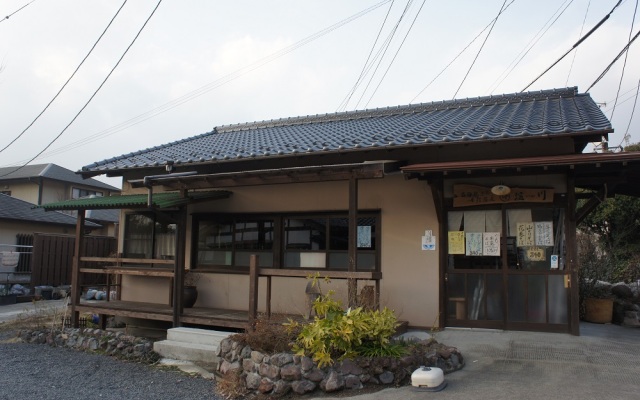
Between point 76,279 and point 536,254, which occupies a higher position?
point 536,254

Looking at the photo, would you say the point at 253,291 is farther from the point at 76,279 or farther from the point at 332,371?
the point at 76,279

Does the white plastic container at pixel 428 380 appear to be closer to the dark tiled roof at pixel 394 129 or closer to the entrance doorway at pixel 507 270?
the entrance doorway at pixel 507 270

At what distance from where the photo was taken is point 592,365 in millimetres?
6223

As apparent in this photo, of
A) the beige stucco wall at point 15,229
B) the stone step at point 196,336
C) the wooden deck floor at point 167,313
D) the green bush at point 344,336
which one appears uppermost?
the beige stucco wall at point 15,229

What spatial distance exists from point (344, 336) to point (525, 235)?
3987 millimetres

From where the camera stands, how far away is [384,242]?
29.7 feet

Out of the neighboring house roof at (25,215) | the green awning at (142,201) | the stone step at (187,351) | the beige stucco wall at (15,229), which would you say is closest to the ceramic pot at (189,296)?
the stone step at (187,351)

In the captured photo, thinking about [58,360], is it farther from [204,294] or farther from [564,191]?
[564,191]

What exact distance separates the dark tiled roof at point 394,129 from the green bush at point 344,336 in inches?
119

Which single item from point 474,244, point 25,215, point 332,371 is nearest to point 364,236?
point 474,244

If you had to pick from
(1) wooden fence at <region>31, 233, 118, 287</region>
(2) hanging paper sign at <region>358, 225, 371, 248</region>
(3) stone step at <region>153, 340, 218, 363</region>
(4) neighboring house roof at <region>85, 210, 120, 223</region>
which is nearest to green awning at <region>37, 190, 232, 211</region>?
(3) stone step at <region>153, 340, 218, 363</region>

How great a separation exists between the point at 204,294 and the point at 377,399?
5939 millimetres

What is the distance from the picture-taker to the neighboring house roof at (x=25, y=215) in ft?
64.5

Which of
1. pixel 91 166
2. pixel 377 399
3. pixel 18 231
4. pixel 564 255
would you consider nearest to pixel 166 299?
pixel 91 166
